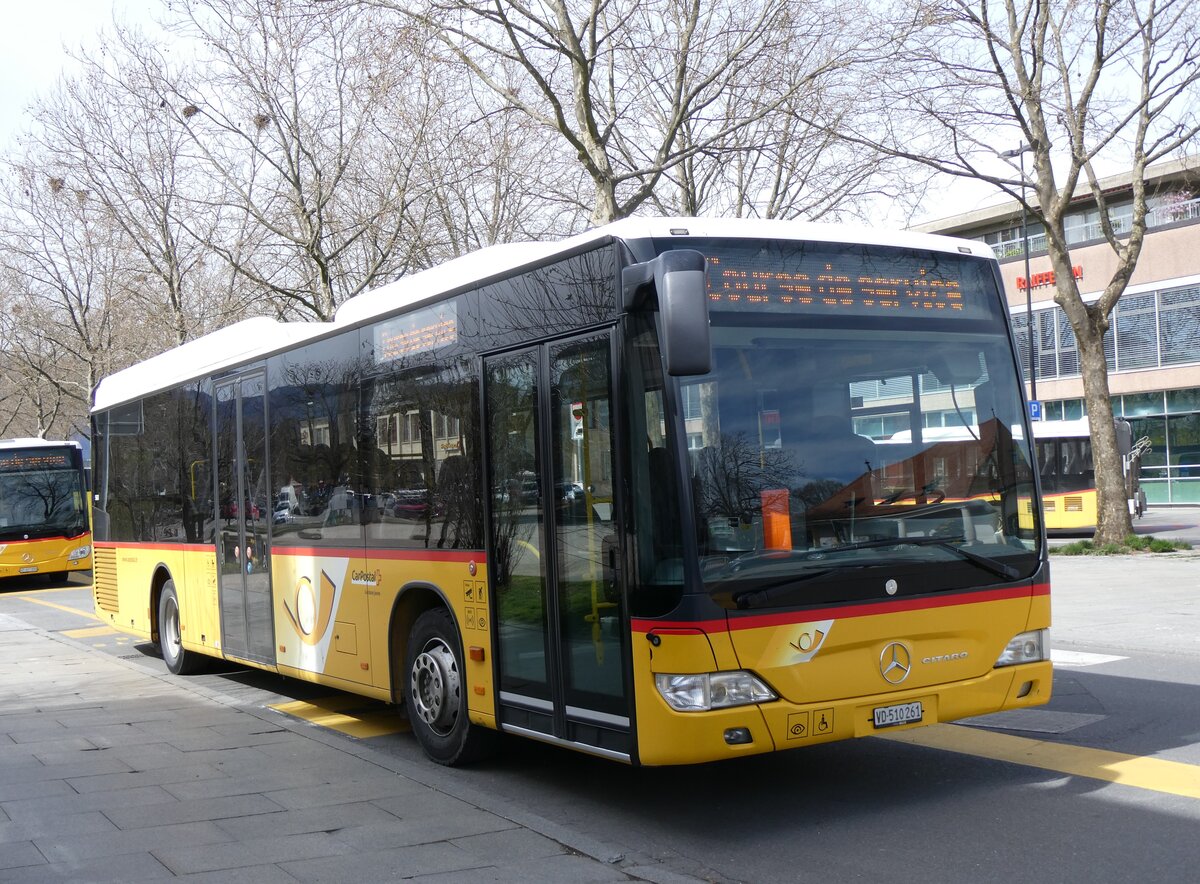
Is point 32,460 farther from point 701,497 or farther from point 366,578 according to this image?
point 701,497

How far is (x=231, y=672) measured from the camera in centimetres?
1329

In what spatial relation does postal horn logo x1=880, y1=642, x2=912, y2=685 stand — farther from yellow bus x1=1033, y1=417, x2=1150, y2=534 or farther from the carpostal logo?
yellow bus x1=1033, y1=417, x2=1150, y2=534

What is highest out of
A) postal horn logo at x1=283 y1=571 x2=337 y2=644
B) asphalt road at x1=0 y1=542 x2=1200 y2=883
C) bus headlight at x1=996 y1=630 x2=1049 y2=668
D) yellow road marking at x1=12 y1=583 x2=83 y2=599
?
postal horn logo at x1=283 y1=571 x2=337 y2=644

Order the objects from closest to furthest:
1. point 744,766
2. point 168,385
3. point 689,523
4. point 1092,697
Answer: point 689,523 < point 744,766 < point 1092,697 < point 168,385

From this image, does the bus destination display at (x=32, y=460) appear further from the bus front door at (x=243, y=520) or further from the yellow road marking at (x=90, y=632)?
the bus front door at (x=243, y=520)

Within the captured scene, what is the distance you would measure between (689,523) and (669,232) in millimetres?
1475

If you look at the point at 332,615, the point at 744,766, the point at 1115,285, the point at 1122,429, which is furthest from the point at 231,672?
the point at 1115,285

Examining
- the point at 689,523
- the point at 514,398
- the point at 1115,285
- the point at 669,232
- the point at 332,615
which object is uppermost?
the point at 1115,285

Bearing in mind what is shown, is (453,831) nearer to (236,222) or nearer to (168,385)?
(168,385)

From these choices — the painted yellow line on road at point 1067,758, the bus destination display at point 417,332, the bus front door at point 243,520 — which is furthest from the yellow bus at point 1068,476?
the bus destination display at point 417,332

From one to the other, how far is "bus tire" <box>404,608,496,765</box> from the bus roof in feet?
7.08

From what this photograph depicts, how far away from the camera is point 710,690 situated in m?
5.82

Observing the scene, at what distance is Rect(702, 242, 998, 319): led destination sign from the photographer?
6281 millimetres

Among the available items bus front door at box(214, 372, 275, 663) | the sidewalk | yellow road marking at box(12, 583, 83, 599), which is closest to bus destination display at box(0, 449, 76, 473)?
yellow road marking at box(12, 583, 83, 599)
